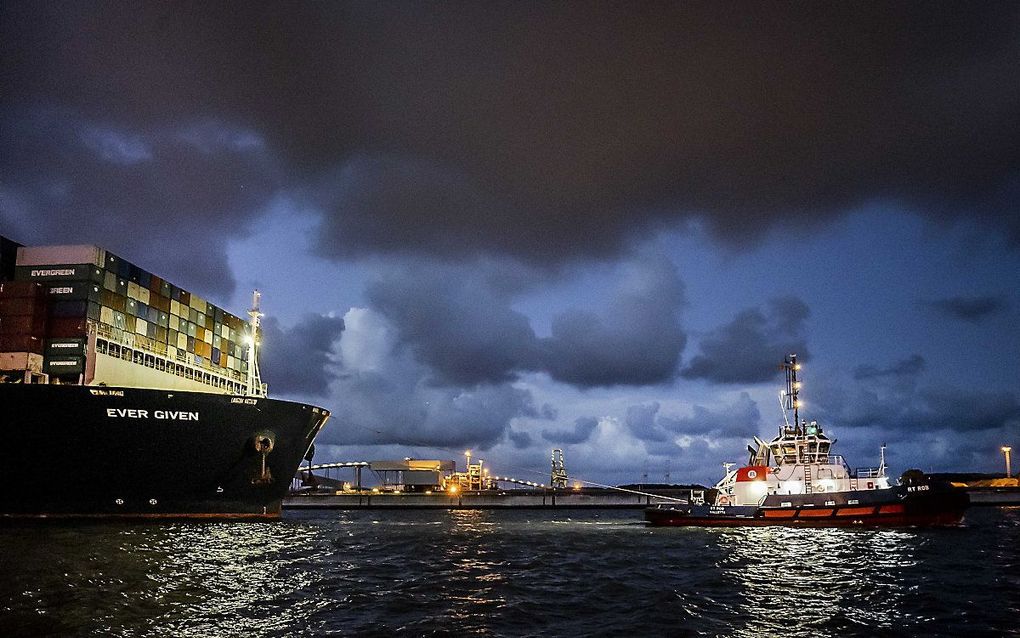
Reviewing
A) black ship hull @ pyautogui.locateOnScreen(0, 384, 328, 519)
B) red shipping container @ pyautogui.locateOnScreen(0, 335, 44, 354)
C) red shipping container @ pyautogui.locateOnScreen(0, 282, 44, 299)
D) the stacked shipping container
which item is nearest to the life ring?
black ship hull @ pyautogui.locateOnScreen(0, 384, 328, 519)

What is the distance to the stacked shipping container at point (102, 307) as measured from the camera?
150 ft

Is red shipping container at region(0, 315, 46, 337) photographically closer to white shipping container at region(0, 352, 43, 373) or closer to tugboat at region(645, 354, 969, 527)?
white shipping container at region(0, 352, 43, 373)

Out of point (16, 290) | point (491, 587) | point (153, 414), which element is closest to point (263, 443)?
point (153, 414)

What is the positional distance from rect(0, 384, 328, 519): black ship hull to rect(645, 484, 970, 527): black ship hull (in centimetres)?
3554

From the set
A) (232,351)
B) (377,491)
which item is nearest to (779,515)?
(232,351)

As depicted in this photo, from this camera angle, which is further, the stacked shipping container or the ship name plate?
the stacked shipping container

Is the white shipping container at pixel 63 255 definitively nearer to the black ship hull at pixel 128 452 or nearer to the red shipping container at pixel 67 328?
the red shipping container at pixel 67 328

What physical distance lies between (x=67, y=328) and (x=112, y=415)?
878 centimetres

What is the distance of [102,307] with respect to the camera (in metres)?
47.4

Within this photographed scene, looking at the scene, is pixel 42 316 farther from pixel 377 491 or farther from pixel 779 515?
pixel 377 491

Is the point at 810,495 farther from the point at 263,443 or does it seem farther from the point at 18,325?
the point at 18,325

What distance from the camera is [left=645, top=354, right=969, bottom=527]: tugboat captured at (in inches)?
1854

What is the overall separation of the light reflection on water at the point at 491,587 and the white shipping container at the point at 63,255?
18.9m

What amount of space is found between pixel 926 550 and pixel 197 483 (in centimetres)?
4186
